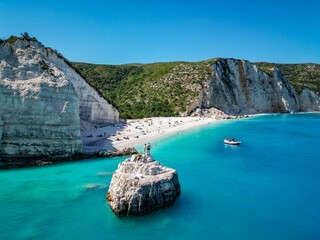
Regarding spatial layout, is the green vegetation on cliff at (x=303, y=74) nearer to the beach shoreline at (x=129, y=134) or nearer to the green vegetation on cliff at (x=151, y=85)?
the green vegetation on cliff at (x=151, y=85)

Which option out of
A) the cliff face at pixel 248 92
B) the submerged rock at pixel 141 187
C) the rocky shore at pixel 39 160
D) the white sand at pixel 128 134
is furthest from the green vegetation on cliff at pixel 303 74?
the submerged rock at pixel 141 187

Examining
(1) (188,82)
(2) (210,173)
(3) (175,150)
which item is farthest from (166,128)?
(1) (188,82)

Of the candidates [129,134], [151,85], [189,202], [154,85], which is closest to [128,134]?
[129,134]

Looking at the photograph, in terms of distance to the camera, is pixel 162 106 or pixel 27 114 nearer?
pixel 27 114

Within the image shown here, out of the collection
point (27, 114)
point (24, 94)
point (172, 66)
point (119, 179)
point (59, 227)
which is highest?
point (172, 66)

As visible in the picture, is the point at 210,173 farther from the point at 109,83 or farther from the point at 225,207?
the point at 109,83

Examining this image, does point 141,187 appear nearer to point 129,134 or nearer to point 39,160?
point 39,160

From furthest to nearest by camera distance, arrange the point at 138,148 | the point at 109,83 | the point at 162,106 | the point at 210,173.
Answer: the point at 109,83
the point at 162,106
the point at 138,148
the point at 210,173

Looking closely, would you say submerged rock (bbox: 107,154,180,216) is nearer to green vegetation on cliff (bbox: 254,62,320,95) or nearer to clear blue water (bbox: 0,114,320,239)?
clear blue water (bbox: 0,114,320,239)
